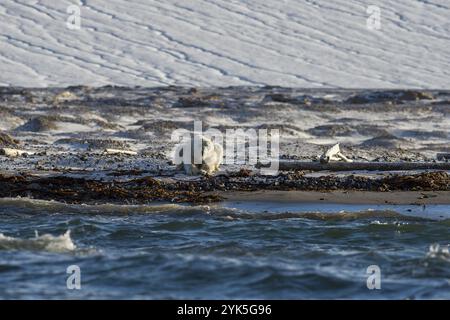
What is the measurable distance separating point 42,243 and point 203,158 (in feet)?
10.8

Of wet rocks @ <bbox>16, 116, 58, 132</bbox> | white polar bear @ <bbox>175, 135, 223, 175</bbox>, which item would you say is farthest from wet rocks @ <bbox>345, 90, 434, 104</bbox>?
white polar bear @ <bbox>175, 135, 223, 175</bbox>

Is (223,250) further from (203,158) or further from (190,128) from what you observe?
(190,128)

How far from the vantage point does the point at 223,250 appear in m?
9.59

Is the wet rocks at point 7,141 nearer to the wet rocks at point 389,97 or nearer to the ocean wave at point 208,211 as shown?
the ocean wave at point 208,211

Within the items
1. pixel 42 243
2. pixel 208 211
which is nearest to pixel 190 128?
pixel 208 211

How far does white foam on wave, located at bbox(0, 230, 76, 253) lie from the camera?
31.4ft

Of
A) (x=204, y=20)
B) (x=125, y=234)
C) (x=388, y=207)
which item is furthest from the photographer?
(x=204, y=20)

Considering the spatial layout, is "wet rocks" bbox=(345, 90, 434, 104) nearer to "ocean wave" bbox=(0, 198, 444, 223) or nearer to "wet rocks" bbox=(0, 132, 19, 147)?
"wet rocks" bbox=(0, 132, 19, 147)

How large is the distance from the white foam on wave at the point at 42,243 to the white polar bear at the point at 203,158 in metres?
3.01

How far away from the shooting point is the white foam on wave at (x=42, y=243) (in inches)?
377

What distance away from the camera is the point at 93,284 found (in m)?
8.40

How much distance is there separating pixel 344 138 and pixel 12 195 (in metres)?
7.96

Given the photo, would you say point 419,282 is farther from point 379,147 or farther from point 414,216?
point 379,147
